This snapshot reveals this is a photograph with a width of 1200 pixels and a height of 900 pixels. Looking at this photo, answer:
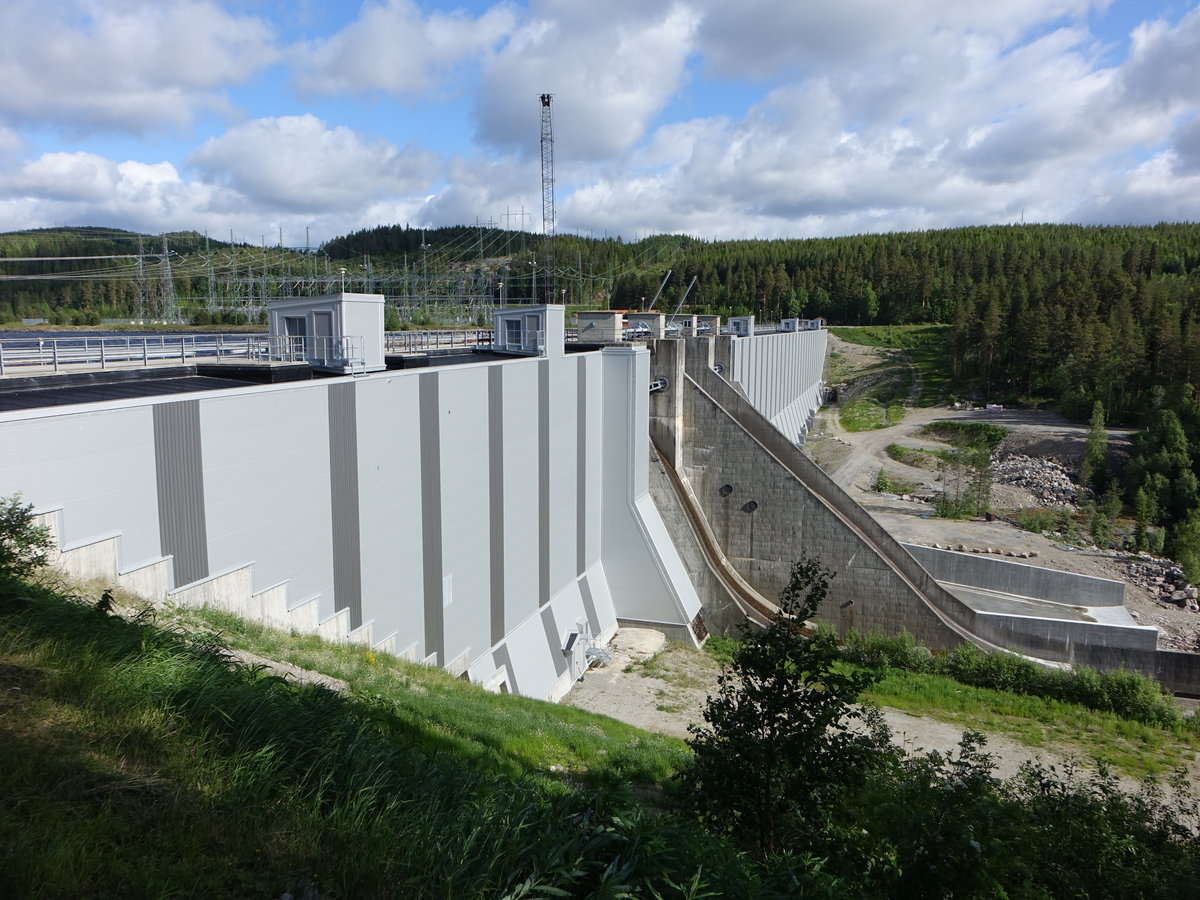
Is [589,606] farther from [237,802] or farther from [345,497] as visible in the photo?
[237,802]

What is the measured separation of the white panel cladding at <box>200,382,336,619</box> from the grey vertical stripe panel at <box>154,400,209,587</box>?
0.40 feet

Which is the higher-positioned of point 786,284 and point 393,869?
point 786,284

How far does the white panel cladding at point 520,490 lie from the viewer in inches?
715

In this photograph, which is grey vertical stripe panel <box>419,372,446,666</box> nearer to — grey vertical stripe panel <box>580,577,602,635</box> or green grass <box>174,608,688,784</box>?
green grass <box>174,608,688,784</box>

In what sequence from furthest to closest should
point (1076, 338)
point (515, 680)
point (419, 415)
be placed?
1. point (1076, 338)
2. point (515, 680)
3. point (419, 415)

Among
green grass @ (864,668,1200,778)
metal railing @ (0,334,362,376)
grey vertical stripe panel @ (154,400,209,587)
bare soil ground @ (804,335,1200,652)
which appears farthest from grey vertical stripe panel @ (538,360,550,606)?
bare soil ground @ (804,335,1200,652)

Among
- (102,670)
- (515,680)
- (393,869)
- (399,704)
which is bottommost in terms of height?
(515,680)

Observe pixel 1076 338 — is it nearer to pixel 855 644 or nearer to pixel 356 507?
pixel 855 644

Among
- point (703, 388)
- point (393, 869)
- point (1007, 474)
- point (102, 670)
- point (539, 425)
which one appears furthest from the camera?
point (1007, 474)

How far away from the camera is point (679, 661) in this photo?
2288cm

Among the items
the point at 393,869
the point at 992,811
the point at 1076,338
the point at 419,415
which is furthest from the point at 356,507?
the point at 1076,338

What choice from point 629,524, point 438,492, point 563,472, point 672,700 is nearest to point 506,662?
point 672,700

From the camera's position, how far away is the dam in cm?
976

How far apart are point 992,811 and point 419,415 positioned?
1160 cm
